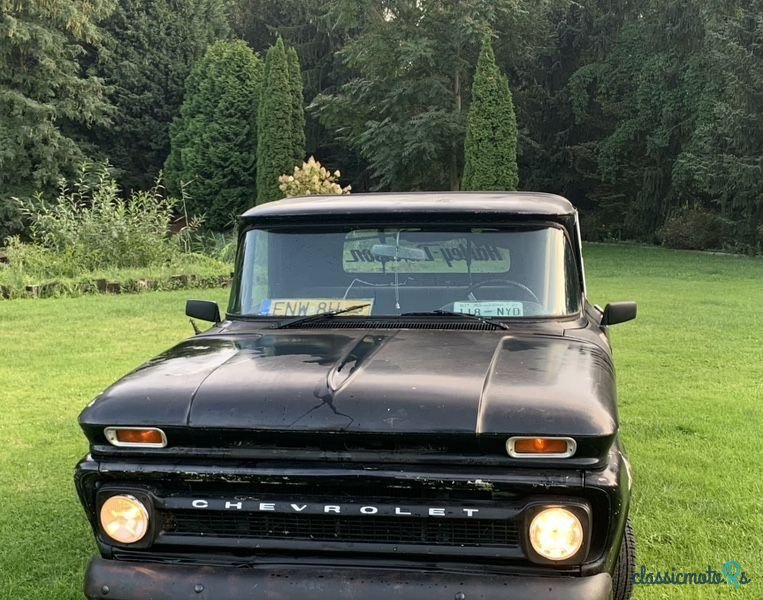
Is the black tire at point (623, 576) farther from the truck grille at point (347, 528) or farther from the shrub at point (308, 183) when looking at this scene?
the shrub at point (308, 183)

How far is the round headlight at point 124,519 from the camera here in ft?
8.53

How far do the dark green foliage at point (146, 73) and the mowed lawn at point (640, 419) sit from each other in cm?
2008

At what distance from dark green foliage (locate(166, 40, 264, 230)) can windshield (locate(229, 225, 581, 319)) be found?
25.4 m

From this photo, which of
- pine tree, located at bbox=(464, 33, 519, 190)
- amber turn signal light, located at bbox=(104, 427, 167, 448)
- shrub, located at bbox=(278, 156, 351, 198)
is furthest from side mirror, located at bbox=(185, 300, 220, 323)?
pine tree, located at bbox=(464, 33, 519, 190)

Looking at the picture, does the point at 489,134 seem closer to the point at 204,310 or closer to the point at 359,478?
the point at 204,310

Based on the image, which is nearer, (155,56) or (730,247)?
(730,247)

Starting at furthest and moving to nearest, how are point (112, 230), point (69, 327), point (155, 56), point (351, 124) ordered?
point (155, 56), point (351, 124), point (112, 230), point (69, 327)

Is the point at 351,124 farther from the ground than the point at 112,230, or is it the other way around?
the point at 351,124

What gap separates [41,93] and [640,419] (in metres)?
28.3

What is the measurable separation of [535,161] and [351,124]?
8118 mm

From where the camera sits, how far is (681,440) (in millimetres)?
5945

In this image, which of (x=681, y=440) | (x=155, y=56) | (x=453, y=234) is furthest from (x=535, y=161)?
(x=453, y=234)

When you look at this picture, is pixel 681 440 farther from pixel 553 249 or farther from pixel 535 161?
pixel 535 161

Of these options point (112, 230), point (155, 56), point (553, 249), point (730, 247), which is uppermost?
point (155, 56)
